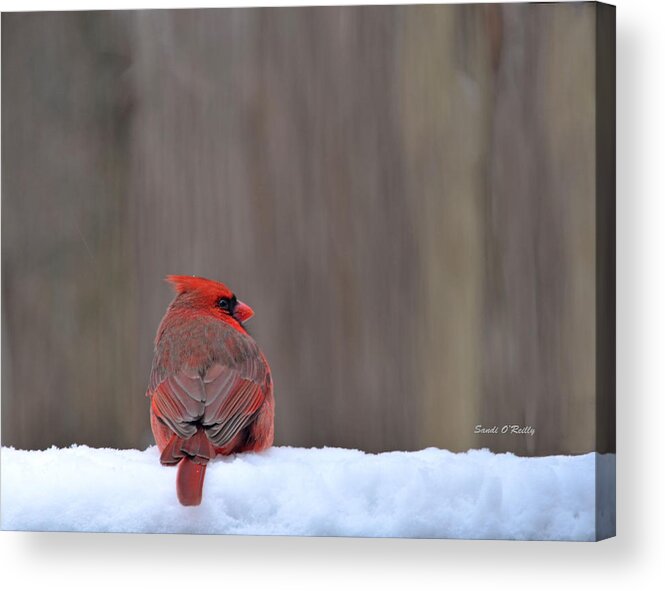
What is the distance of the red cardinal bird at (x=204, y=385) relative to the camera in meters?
3.17

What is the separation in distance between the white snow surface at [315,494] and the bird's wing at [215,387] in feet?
0.30

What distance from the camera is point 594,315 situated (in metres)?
3.10

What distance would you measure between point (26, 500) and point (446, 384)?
104 centimetres

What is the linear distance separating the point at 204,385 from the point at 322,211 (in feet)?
1.60

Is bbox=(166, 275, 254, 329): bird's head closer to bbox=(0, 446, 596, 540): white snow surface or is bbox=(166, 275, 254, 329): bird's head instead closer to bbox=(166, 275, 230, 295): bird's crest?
bbox=(166, 275, 230, 295): bird's crest

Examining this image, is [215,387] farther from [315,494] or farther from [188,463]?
[315,494]

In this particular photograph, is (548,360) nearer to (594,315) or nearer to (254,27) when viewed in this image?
(594,315)
